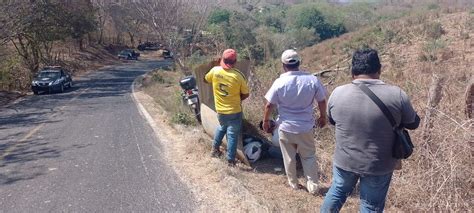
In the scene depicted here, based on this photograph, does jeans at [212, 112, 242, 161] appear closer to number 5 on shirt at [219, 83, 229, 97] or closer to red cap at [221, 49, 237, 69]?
number 5 on shirt at [219, 83, 229, 97]

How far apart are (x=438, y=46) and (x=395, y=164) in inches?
682

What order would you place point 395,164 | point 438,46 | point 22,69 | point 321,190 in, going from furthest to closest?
point 22,69
point 438,46
point 321,190
point 395,164

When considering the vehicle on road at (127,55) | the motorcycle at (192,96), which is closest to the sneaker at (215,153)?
the motorcycle at (192,96)

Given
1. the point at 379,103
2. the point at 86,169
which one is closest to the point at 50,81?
the point at 86,169

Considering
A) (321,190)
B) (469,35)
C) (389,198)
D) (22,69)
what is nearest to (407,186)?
(389,198)

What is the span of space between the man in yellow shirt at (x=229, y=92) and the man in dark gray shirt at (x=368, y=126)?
9.39 feet

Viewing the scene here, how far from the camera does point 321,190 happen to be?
613 cm

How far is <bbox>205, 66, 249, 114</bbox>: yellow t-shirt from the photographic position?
691cm

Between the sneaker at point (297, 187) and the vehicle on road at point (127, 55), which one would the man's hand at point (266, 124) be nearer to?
the sneaker at point (297, 187)

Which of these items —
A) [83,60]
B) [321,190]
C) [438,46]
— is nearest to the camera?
[321,190]

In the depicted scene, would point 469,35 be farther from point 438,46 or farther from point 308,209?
point 308,209

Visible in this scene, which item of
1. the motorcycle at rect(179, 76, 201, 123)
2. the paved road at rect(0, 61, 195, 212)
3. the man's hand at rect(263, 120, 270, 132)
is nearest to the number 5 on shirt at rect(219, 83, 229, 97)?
the man's hand at rect(263, 120, 270, 132)

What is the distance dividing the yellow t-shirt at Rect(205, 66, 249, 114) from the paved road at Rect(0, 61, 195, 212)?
4.24 ft

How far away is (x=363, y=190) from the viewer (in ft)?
13.6
